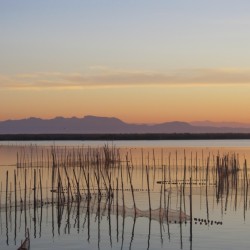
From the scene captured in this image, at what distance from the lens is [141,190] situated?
30.3 m

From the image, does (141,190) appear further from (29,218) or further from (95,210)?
(29,218)

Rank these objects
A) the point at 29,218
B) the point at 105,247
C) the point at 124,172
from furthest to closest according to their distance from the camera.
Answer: the point at 124,172 < the point at 29,218 < the point at 105,247

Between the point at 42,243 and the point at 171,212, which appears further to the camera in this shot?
the point at 171,212

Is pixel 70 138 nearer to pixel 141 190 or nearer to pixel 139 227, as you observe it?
pixel 141 190

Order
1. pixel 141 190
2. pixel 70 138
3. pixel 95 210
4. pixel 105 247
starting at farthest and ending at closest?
pixel 70 138, pixel 141 190, pixel 95 210, pixel 105 247

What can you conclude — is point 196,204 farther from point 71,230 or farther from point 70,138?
point 70,138

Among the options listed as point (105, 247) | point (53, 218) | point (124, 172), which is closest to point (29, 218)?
point (53, 218)

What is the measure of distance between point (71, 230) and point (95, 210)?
317 cm

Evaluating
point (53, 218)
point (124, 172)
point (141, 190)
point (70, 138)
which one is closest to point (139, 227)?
point (53, 218)

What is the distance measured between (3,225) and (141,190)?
472 inches

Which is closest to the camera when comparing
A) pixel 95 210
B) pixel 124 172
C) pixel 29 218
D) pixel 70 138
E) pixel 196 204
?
pixel 29 218

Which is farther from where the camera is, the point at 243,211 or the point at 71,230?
the point at 243,211

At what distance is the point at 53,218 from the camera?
2019cm

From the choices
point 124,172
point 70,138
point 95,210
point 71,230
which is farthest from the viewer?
point 70,138
